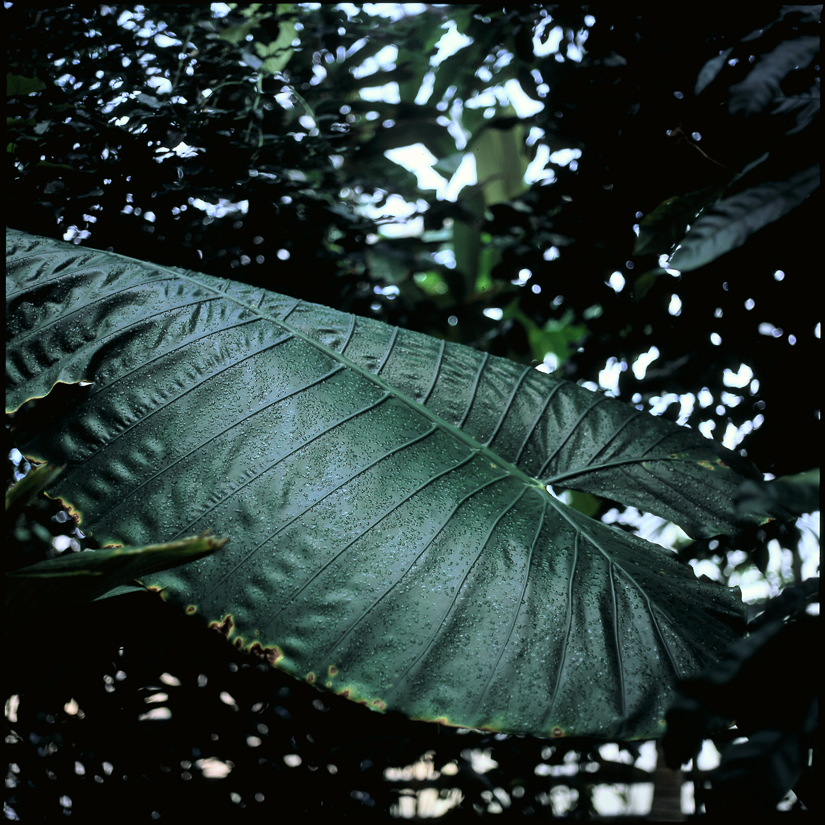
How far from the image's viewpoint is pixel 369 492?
0.82 m

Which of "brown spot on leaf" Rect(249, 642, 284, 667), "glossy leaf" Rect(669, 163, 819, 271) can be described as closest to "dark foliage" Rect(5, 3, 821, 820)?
"glossy leaf" Rect(669, 163, 819, 271)

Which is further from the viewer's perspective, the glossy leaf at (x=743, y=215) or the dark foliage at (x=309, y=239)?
the dark foliage at (x=309, y=239)

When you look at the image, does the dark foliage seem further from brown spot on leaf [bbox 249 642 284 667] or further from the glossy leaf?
brown spot on leaf [bbox 249 642 284 667]

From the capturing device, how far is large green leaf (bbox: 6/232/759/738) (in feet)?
2.28

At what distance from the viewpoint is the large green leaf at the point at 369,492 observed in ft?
2.28

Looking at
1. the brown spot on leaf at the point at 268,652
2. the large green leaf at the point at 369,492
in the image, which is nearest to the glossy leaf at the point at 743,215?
the large green leaf at the point at 369,492

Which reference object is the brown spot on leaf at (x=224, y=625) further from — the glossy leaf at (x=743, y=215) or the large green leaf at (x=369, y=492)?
the glossy leaf at (x=743, y=215)

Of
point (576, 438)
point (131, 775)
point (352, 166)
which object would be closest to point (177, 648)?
point (131, 775)

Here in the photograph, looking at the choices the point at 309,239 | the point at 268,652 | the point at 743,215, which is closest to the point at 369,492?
the point at 268,652

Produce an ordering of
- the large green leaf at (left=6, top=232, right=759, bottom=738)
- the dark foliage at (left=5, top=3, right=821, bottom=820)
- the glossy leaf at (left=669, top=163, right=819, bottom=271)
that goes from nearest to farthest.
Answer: the glossy leaf at (left=669, top=163, right=819, bottom=271) → the large green leaf at (left=6, top=232, right=759, bottom=738) → the dark foliage at (left=5, top=3, right=821, bottom=820)

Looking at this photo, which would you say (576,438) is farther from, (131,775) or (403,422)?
(131,775)

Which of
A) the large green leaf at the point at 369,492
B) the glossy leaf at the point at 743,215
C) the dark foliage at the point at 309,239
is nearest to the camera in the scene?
the glossy leaf at the point at 743,215

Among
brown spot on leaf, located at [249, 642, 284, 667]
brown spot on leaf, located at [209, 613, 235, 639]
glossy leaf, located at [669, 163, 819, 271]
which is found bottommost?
brown spot on leaf, located at [249, 642, 284, 667]

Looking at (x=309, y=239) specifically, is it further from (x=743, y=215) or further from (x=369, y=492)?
(x=743, y=215)
